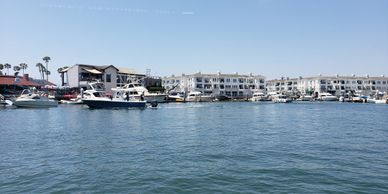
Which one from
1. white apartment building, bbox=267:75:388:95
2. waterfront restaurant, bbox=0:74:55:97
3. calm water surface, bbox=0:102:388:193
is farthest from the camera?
white apartment building, bbox=267:75:388:95

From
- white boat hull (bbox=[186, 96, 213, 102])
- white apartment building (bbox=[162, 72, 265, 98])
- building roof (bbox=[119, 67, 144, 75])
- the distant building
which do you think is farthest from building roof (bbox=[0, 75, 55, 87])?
white apartment building (bbox=[162, 72, 265, 98])

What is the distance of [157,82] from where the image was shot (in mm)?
121750

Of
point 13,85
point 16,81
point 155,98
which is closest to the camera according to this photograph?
point 16,81

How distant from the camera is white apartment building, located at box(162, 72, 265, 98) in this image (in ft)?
440

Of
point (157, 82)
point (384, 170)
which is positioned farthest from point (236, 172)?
point (157, 82)

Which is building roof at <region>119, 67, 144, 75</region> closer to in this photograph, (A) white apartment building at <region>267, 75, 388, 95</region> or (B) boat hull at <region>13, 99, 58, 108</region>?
(B) boat hull at <region>13, 99, 58, 108</region>

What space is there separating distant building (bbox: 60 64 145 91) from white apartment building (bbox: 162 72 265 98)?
34.3 m

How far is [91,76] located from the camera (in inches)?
3738

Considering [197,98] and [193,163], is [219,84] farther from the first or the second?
[193,163]

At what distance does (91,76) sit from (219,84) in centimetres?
5960

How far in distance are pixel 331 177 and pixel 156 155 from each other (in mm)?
8741

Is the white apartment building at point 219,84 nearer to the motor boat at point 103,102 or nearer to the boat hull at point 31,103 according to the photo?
the boat hull at point 31,103

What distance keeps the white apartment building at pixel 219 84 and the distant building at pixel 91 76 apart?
34.3 m

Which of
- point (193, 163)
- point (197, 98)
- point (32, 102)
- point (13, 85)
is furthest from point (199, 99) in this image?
point (193, 163)
